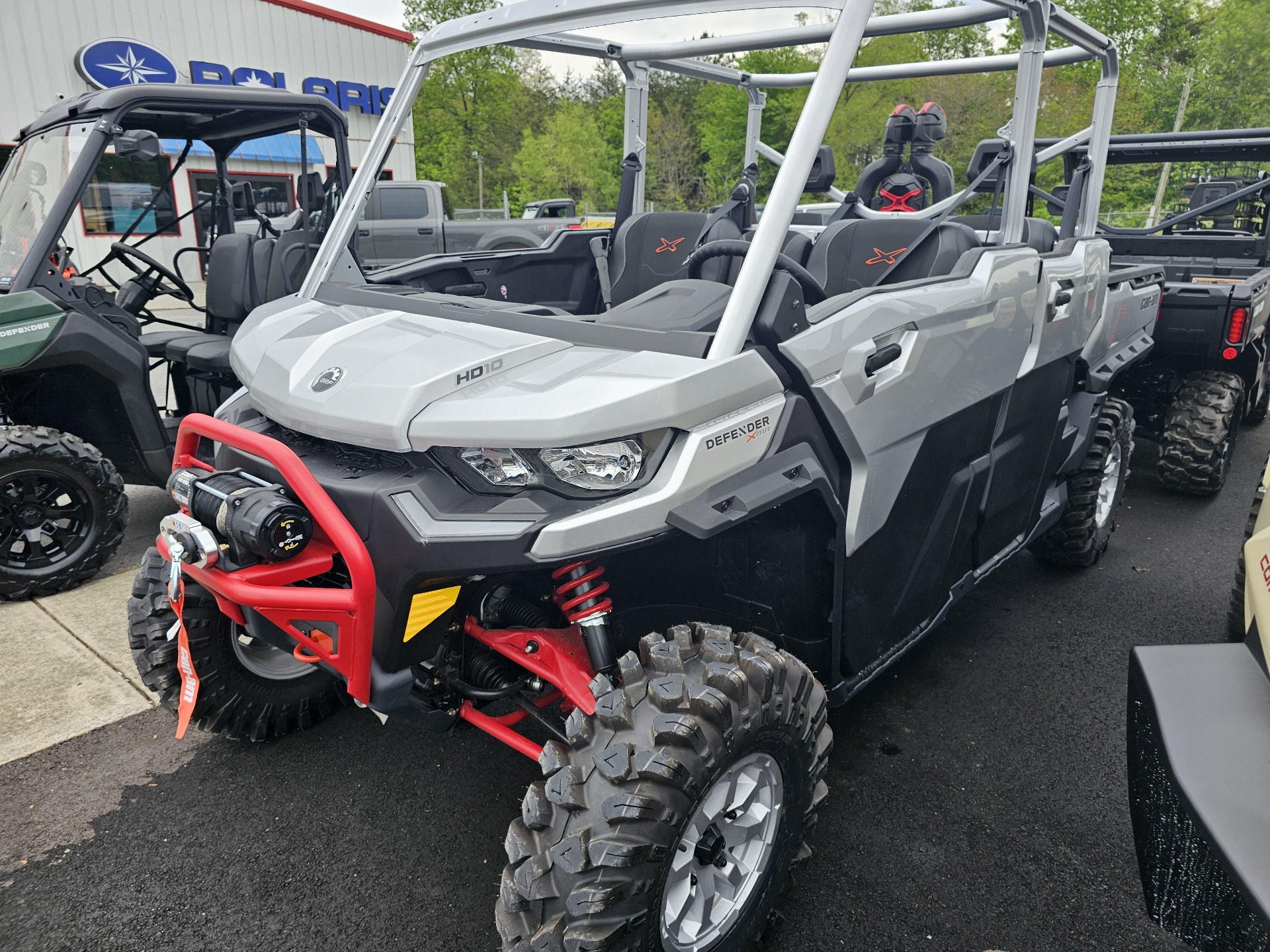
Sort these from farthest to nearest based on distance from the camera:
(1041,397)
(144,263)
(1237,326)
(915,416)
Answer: (144,263) → (1237,326) → (1041,397) → (915,416)

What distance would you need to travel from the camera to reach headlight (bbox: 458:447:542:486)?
1.97 m

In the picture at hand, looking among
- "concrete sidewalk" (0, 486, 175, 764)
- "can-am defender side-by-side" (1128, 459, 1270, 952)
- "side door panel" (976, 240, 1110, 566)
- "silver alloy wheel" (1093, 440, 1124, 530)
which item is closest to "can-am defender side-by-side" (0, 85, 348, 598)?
"concrete sidewalk" (0, 486, 175, 764)

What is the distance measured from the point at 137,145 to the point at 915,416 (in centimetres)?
395

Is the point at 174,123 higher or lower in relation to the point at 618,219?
higher

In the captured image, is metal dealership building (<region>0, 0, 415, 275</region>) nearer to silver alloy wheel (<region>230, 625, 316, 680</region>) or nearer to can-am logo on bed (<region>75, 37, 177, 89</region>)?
can-am logo on bed (<region>75, 37, 177, 89</region>)

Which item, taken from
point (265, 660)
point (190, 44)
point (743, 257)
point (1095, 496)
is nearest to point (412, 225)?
point (190, 44)

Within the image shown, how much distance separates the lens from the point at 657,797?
5.88 ft

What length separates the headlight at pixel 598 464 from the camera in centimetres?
195

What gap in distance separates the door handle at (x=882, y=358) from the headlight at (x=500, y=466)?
3.19 ft

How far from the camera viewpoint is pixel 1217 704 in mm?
1542

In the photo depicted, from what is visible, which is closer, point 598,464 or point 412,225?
point 598,464

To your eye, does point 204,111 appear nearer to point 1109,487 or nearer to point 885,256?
point 885,256

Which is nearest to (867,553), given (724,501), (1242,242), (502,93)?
(724,501)

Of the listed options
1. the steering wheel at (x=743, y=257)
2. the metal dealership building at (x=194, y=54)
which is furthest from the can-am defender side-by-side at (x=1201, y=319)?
the metal dealership building at (x=194, y=54)
